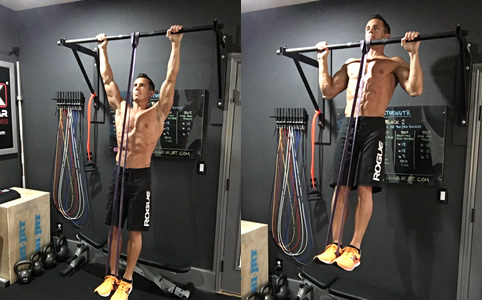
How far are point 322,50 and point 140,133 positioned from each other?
0.63 metres

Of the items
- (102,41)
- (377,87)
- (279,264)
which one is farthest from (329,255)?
(102,41)

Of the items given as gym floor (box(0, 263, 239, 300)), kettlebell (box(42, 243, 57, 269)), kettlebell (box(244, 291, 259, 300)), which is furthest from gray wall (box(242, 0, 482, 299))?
kettlebell (box(42, 243, 57, 269))

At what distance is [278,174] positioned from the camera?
1.21 m

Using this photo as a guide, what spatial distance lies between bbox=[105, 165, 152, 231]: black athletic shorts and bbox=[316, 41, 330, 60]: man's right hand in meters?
0.65

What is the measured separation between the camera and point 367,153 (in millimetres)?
1048

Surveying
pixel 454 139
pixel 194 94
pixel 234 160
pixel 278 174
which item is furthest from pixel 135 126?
pixel 454 139

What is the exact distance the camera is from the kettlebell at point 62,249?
1.13 m

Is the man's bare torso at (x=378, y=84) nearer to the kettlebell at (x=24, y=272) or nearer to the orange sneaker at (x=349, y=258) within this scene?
the orange sneaker at (x=349, y=258)

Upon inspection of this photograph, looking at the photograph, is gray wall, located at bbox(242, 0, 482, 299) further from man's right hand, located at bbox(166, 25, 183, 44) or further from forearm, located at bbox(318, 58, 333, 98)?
man's right hand, located at bbox(166, 25, 183, 44)

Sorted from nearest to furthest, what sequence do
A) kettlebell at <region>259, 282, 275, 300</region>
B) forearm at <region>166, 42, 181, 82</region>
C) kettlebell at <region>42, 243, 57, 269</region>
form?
forearm at <region>166, 42, 181, 82</region>, kettlebell at <region>42, 243, 57, 269</region>, kettlebell at <region>259, 282, 275, 300</region>

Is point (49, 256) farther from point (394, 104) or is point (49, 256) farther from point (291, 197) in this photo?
point (394, 104)

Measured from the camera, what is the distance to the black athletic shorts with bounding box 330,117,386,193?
105cm

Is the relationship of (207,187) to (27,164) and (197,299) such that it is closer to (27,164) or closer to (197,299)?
(197,299)

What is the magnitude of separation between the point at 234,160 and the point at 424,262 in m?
0.70
